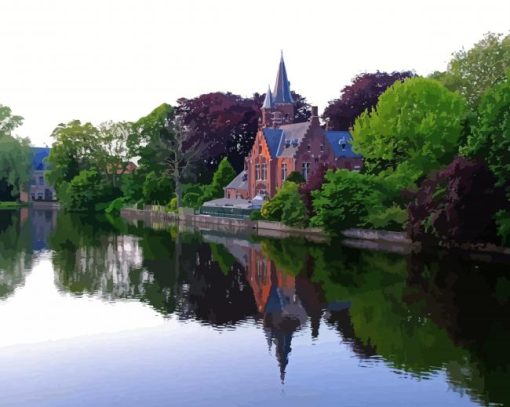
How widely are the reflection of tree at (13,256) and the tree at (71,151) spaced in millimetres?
50820

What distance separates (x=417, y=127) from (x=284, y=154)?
29643 mm

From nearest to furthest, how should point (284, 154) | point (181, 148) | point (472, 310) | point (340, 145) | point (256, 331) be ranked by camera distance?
point (256, 331) → point (472, 310) → point (284, 154) → point (340, 145) → point (181, 148)

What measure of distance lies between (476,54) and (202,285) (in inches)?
1959

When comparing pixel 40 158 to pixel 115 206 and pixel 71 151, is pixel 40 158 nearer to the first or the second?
pixel 71 151

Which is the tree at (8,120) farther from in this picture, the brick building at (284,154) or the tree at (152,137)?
the brick building at (284,154)

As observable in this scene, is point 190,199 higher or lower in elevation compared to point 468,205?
lower

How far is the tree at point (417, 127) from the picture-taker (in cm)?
5653

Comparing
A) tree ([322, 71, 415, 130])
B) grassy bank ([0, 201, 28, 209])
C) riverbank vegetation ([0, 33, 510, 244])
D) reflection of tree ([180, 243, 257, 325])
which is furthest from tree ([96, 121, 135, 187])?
reflection of tree ([180, 243, 257, 325])

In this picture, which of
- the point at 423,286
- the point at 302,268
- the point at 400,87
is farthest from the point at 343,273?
the point at 400,87

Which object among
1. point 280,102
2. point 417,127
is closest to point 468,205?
point 417,127

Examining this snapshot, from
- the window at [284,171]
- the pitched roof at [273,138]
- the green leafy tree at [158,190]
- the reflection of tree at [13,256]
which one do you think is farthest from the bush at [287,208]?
the green leafy tree at [158,190]

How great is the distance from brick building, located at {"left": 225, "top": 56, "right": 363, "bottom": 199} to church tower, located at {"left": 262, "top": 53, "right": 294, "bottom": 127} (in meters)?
0.13

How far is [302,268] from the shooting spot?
4147cm

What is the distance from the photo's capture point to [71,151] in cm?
12800
